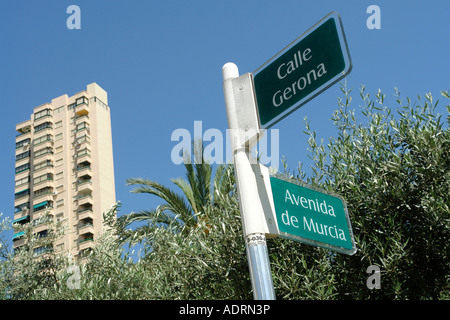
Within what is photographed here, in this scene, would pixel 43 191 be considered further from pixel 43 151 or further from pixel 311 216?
pixel 311 216

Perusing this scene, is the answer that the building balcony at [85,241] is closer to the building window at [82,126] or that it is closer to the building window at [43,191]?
the building window at [43,191]

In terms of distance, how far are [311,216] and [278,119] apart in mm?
738

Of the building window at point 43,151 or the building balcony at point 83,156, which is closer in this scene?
the building balcony at point 83,156

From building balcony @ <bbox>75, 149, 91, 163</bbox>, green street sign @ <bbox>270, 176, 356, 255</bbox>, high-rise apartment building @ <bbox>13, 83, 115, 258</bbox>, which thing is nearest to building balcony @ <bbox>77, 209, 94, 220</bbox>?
high-rise apartment building @ <bbox>13, 83, 115, 258</bbox>

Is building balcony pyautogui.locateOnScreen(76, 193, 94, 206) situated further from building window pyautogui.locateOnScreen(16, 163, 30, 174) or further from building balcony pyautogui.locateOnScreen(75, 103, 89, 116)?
building balcony pyautogui.locateOnScreen(75, 103, 89, 116)

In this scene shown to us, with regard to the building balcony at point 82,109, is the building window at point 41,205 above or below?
below

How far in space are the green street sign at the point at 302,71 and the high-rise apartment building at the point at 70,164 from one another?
71425mm

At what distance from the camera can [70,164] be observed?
8069cm

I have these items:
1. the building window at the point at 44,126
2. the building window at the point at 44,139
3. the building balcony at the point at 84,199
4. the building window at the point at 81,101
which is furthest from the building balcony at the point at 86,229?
the building window at the point at 81,101

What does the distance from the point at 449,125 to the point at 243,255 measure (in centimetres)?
386

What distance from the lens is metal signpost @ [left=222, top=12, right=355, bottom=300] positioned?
3.47 m

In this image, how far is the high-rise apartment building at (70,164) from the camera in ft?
247

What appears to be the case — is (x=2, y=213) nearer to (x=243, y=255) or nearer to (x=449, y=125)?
(x=243, y=255)
